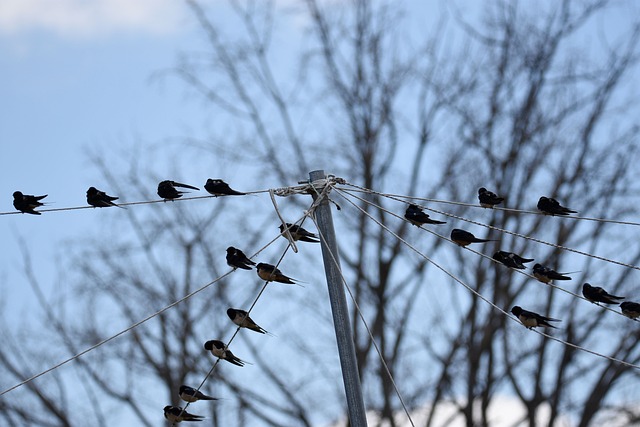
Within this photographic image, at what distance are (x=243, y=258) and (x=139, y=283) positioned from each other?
33.5ft

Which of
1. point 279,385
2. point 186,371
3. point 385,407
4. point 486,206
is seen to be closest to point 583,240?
point 385,407

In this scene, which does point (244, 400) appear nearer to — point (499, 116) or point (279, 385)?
point (279, 385)

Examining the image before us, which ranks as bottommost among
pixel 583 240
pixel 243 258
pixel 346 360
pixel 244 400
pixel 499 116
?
pixel 346 360

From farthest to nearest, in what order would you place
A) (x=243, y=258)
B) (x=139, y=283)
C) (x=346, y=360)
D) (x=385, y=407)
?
(x=139, y=283) < (x=385, y=407) < (x=243, y=258) < (x=346, y=360)

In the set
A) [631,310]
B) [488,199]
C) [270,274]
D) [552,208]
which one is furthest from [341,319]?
[631,310]

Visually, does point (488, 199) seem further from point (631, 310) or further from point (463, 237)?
point (631, 310)

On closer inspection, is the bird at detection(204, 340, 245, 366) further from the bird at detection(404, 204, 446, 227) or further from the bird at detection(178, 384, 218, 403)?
the bird at detection(404, 204, 446, 227)

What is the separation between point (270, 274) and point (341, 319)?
1.42 ft

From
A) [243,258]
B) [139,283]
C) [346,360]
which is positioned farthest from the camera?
[139,283]

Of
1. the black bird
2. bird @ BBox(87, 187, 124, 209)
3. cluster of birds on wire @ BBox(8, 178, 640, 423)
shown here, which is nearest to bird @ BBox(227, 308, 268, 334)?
cluster of birds on wire @ BBox(8, 178, 640, 423)

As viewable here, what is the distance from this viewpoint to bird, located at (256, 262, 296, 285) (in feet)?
16.1

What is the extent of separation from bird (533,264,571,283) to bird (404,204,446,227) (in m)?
0.60

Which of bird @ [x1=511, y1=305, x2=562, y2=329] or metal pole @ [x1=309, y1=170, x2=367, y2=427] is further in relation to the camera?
bird @ [x1=511, y1=305, x2=562, y2=329]

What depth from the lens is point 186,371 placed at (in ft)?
46.3
